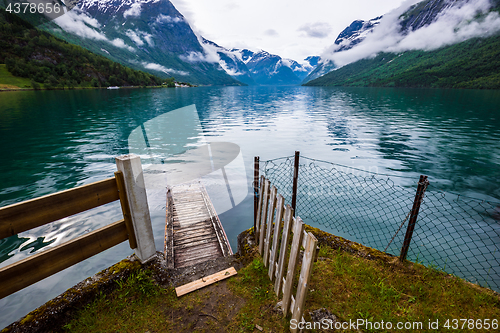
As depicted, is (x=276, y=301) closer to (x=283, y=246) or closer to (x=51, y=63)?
(x=283, y=246)

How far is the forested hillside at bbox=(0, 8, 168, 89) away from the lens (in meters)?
124

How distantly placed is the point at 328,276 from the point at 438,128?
3407 cm

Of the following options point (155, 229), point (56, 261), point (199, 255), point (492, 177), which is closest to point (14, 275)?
point (56, 261)

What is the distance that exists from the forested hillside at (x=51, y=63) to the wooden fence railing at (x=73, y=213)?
15691 centimetres

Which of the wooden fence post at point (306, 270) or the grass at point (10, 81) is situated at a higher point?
the grass at point (10, 81)

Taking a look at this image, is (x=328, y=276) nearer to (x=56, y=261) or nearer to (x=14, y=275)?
(x=56, y=261)

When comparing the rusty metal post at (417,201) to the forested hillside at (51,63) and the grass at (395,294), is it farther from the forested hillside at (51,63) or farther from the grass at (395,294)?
the forested hillside at (51,63)

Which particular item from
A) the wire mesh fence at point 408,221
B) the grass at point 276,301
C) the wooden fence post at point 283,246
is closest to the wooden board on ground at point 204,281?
the grass at point 276,301

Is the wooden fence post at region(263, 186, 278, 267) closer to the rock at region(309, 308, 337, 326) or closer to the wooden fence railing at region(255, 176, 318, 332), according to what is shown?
the wooden fence railing at region(255, 176, 318, 332)

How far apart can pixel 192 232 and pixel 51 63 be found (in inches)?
7627

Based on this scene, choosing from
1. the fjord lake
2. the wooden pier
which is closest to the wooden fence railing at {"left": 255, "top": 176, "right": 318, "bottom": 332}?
the wooden pier

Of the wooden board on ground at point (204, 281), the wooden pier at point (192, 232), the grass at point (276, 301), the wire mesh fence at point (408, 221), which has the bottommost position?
the wire mesh fence at point (408, 221)

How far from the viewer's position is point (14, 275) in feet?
10.7

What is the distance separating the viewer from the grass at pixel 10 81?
348 feet
